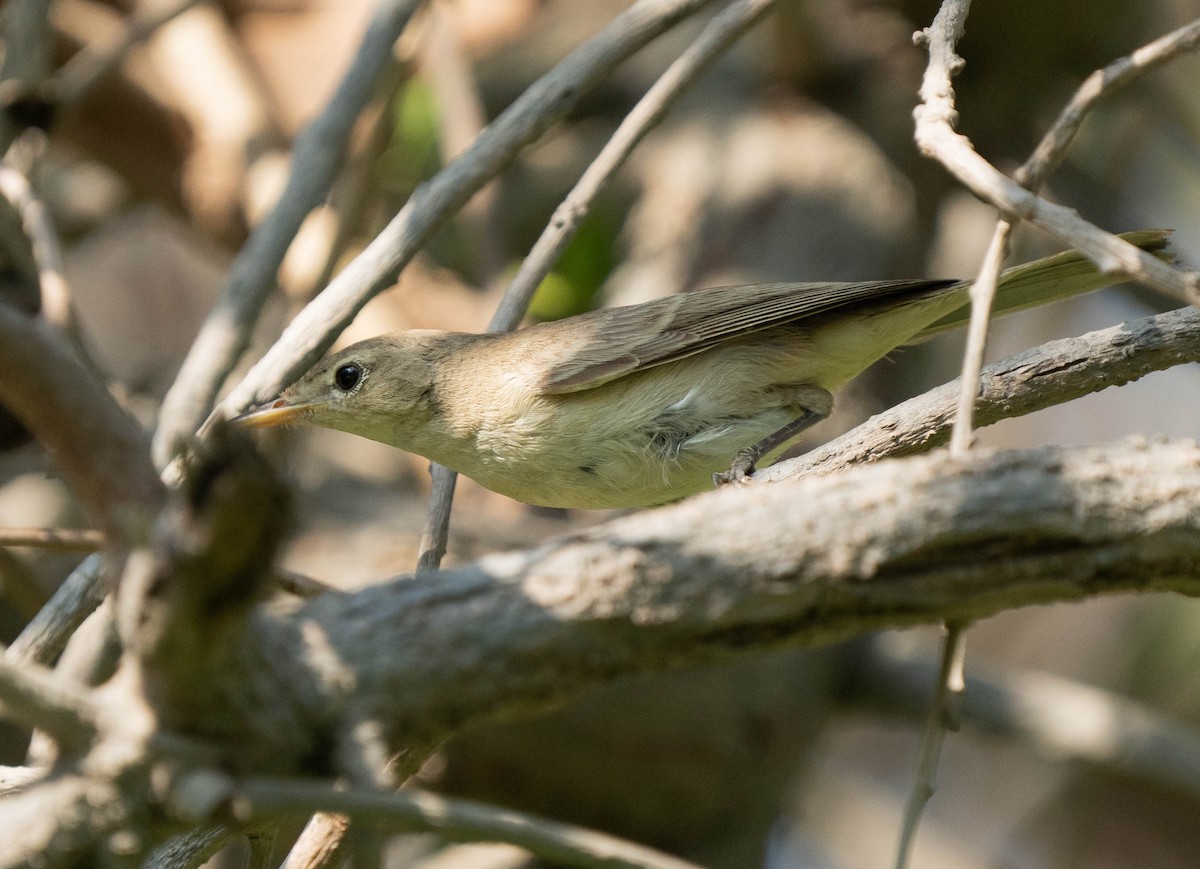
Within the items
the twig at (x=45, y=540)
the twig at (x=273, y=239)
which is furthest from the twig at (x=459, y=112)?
the twig at (x=45, y=540)

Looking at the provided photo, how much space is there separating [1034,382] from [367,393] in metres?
2.31

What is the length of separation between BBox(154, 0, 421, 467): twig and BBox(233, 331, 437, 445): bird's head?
34 centimetres

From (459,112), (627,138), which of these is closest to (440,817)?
(627,138)

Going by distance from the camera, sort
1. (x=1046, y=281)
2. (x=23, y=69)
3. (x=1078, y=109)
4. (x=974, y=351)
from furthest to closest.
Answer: (x=23, y=69)
(x=1046, y=281)
(x=1078, y=109)
(x=974, y=351)

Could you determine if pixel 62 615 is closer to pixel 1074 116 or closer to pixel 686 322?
pixel 686 322

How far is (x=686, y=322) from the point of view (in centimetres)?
422

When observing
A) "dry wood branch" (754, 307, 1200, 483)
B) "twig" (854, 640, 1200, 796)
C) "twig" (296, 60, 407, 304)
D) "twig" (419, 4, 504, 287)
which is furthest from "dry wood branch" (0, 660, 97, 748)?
"twig" (854, 640, 1200, 796)

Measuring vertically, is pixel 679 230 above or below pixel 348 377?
above

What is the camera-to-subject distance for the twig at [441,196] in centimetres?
356

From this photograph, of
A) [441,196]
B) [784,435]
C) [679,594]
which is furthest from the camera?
[784,435]

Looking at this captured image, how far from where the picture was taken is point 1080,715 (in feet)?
20.9

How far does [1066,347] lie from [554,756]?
355cm

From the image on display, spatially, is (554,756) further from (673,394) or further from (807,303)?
(807,303)

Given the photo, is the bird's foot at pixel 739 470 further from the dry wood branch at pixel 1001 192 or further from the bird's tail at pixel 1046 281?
the dry wood branch at pixel 1001 192
